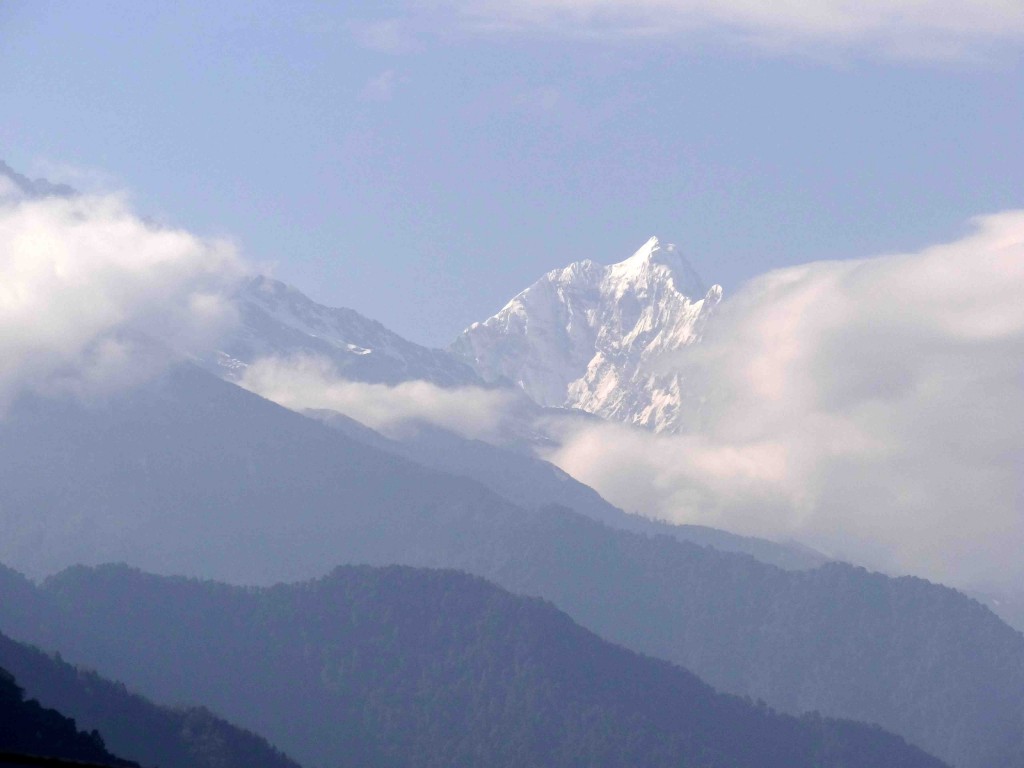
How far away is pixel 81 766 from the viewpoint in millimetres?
40125

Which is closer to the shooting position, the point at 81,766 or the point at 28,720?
the point at 81,766

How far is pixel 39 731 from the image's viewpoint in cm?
16625

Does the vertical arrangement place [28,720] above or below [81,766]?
above

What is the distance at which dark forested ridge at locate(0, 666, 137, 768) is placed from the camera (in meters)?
161

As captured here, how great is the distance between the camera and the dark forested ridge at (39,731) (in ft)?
529

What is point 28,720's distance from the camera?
166750 mm

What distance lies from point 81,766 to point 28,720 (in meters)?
133
